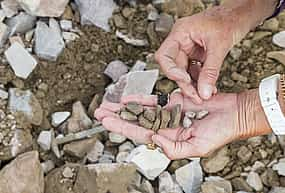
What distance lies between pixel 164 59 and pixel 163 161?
45 cm

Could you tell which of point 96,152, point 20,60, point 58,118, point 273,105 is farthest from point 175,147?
point 20,60

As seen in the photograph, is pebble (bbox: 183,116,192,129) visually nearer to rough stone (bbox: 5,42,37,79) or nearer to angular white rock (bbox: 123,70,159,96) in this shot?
angular white rock (bbox: 123,70,159,96)

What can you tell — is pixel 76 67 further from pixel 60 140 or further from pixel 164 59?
pixel 164 59

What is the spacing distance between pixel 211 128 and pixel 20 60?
86 cm

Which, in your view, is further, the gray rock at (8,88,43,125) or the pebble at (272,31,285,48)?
the pebble at (272,31,285,48)

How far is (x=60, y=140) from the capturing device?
239 centimetres

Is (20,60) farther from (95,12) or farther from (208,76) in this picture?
(208,76)

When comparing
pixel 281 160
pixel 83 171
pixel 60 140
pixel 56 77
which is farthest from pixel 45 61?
pixel 281 160

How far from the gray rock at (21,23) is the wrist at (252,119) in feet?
3.26

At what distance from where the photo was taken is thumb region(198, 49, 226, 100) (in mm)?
1970

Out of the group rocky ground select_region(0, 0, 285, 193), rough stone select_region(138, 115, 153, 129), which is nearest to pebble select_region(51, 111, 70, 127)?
rocky ground select_region(0, 0, 285, 193)

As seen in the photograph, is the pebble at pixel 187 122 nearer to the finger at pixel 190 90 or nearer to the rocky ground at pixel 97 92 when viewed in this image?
the finger at pixel 190 90

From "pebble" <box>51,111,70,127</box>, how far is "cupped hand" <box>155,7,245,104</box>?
523 millimetres

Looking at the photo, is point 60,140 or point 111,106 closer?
point 111,106
